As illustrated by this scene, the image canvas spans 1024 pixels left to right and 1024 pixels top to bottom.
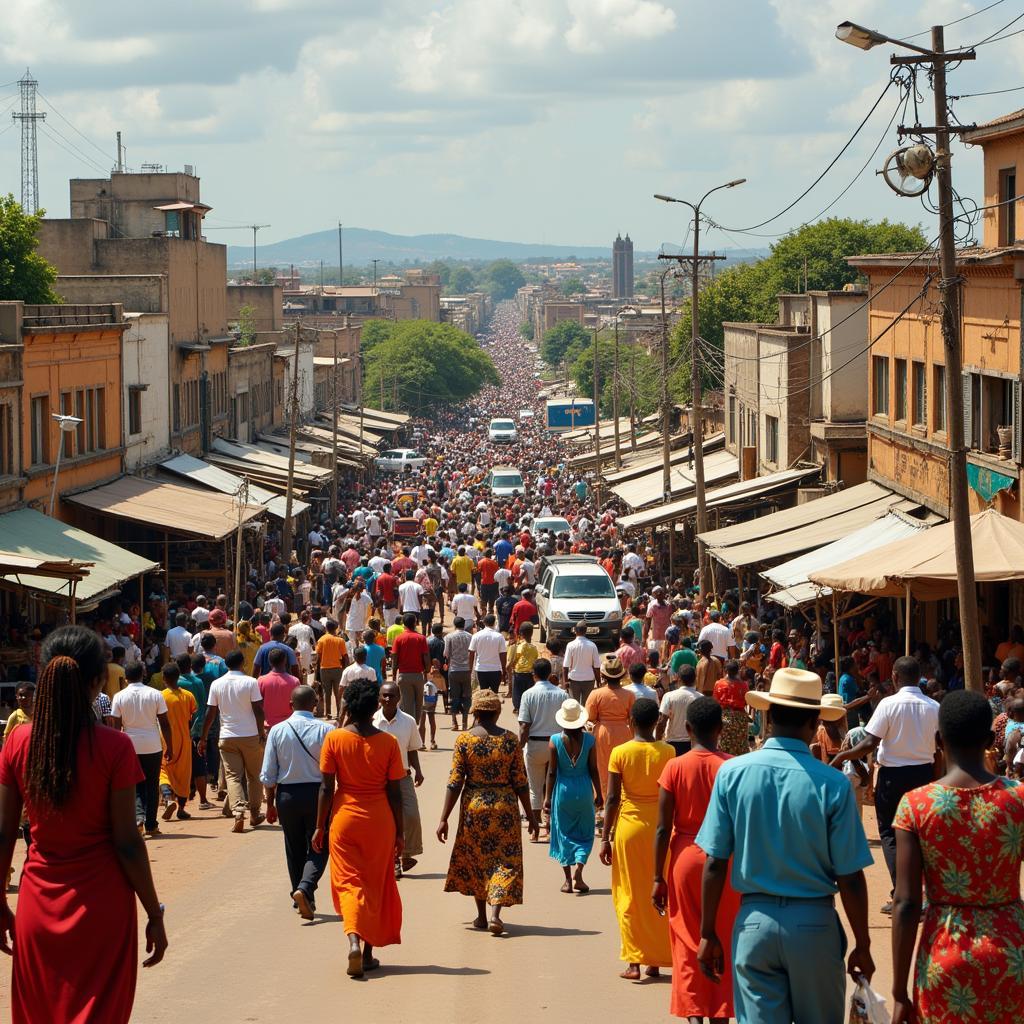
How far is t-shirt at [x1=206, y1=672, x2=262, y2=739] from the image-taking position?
14023mm

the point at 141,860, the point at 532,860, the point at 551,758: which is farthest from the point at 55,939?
the point at 532,860

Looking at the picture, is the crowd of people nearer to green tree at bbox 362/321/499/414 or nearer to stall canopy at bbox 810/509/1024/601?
stall canopy at bbox 810/509/1024/601

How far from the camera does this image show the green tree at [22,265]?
43.4 metres

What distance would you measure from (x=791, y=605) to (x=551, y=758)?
9755mm

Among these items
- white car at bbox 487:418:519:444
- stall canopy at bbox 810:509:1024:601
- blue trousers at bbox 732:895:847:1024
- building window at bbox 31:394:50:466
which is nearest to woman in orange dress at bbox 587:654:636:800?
stall canopy at bbox 810:509:1024:601

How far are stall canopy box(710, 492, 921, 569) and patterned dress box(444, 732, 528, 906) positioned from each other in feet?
44.9

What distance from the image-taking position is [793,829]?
236 inches

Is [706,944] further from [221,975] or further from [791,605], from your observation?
[791,605]

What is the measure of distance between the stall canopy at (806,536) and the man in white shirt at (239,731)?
10864mm

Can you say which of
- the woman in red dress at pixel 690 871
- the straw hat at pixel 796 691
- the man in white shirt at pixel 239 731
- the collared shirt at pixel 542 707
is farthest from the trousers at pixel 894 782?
the man in white shirt at pixel 239 731

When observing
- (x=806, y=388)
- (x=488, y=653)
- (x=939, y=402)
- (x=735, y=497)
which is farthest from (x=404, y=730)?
(x=806, y=388)

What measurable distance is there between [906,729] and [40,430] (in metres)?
20.7

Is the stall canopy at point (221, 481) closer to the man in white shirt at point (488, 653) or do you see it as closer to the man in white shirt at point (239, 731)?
the man in white shirt at point (488, 653)

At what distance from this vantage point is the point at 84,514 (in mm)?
A: 30172
